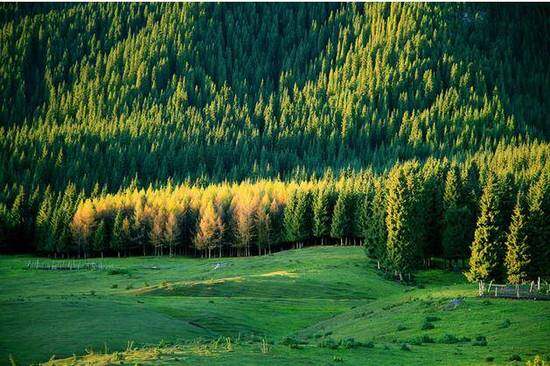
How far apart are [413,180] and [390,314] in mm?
49405

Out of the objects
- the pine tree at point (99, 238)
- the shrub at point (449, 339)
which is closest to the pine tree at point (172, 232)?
the pine tree at point (99, 238)

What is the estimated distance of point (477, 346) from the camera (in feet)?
159

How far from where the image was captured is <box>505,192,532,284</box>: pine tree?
80625mm

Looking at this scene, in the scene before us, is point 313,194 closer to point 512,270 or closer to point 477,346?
point 512,270

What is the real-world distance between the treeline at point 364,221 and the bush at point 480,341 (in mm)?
33241

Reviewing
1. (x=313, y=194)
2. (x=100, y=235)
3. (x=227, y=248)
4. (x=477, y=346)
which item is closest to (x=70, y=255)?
(x=100, y=235)

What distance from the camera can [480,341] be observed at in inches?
1946

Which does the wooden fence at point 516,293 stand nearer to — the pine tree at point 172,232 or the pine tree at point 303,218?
the pine tree at point 303,218

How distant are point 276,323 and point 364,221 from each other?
69.3 meters

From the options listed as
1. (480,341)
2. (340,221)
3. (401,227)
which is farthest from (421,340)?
(340,221)

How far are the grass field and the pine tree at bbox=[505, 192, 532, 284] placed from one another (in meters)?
9.48

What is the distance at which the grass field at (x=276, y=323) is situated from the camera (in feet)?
149

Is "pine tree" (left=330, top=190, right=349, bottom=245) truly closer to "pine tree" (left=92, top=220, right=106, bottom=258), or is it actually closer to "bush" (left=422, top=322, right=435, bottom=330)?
"pine tree" (left=92, top=220, right=106, bottom=258)

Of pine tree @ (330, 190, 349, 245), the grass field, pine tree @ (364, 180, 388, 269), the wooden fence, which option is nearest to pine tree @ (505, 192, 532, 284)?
the wooden fence
